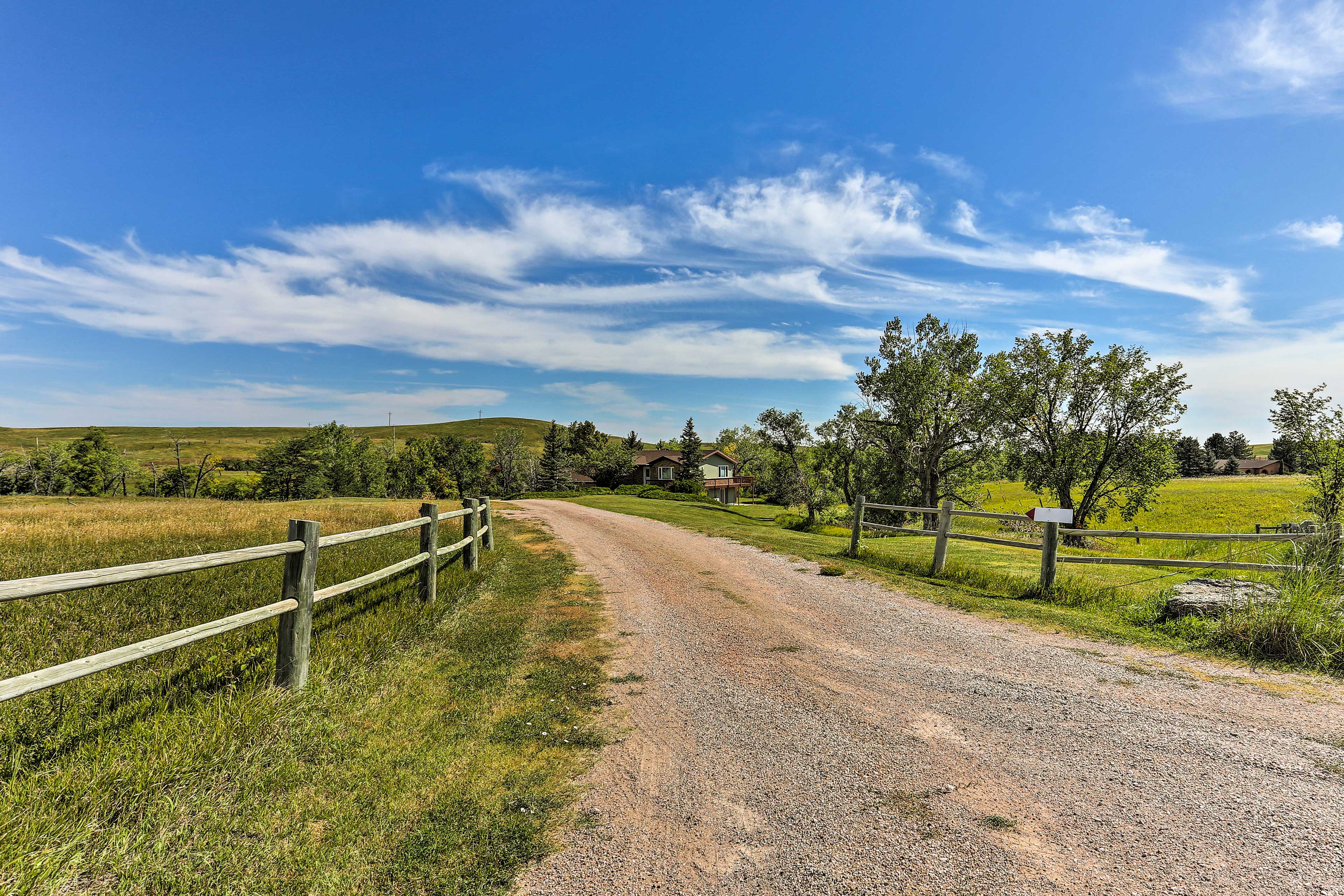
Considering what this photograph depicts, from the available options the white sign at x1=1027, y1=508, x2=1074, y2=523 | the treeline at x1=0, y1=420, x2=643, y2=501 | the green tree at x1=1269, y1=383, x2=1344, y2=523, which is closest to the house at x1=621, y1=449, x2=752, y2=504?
the treeline at x1=0, y1=420, x2=643, y2=501

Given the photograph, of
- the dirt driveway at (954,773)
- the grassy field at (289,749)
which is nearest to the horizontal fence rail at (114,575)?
the grassy field at (289,749)

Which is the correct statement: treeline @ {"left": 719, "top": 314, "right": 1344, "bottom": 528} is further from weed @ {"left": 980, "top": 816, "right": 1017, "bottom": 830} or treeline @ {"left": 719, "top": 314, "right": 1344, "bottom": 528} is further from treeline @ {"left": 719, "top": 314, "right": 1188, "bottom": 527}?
weed @ {"left": 980, "top": 816, "right": 1017, "bottom": 830}

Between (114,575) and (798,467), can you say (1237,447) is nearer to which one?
(798,467)

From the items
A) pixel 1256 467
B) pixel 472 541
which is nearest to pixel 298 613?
pixel 472 541

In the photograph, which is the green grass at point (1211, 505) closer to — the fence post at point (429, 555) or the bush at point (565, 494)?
the fence post at point (429, 555)

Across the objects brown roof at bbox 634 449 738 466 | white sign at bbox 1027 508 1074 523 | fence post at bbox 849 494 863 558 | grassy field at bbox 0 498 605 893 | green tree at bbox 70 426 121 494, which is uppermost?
brown roof at bbox 634 449 738 466

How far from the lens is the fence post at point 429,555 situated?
8469 millimetres

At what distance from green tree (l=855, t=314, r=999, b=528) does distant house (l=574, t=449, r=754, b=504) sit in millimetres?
44080

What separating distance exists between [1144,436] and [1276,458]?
122305 mm

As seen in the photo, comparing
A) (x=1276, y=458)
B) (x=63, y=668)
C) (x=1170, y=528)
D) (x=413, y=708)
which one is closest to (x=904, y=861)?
(x=413, y=708)

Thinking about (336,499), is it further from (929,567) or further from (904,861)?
(904,861)

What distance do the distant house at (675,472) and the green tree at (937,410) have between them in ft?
145

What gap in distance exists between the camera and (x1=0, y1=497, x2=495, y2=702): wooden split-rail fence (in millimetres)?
2932

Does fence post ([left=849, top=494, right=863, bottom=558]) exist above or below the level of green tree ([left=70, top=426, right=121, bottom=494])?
above
